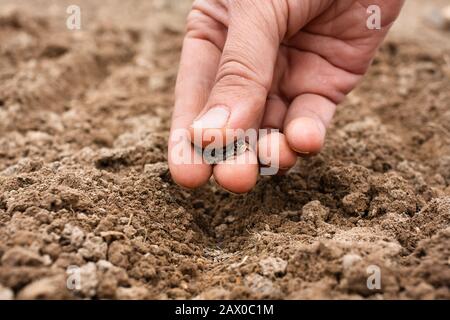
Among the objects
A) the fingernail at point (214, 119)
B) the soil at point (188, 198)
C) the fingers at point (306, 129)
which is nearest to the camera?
the soil at point (188, 198)

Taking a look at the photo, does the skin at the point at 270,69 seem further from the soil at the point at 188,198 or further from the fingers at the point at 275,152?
the soil at the point at 188,198

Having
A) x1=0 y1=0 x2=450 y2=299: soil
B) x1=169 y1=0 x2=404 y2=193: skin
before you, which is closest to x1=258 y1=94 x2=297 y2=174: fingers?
x1=169 y1=0 x2=404 y2=193: skin

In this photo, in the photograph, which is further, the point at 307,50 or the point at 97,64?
the point at 97,64

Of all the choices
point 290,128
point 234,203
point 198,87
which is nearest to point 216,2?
point 198,87

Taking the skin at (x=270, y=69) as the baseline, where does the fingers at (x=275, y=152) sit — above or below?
below

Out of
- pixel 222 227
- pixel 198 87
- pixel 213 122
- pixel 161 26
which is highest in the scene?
pixel 161 26

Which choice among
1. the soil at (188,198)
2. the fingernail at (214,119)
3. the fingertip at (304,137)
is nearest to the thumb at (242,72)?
the fingernail at (214,119)

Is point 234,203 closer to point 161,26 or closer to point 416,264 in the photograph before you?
point 416,264
